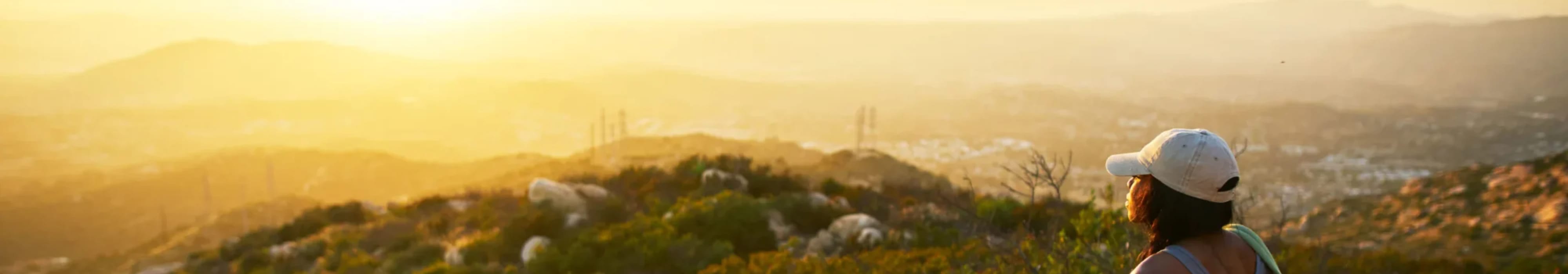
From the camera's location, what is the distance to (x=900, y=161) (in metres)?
54.2

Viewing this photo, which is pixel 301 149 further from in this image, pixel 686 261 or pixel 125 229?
pixel 686 261

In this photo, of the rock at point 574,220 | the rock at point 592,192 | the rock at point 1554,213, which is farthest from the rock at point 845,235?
the rock at point 1554,213

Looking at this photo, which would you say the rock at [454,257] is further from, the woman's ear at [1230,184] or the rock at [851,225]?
the woman's ear at [1230,184]

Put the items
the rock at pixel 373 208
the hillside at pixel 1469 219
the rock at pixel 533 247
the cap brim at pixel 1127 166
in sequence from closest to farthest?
1. the cap brim at pixel 1127 166
2. the rock at pixel 533 247
3. the hillside at pixel 1469 219
4. the rock at pixel 373 208

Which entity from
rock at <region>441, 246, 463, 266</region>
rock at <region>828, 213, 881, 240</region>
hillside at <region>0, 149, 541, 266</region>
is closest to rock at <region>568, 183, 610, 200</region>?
rock at <region>441, 246, 463, 266</region>

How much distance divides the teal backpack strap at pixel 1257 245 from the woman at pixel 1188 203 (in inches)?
1.1

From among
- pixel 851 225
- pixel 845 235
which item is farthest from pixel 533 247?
pixel 851 225

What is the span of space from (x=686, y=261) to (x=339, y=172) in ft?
300

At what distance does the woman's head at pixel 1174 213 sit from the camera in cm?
202

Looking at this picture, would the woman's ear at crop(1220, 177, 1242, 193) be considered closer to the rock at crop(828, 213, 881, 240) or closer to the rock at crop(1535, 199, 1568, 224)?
the rock at crop(828, 213, 881, 240)

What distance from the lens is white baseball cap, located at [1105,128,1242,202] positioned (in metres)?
1.96

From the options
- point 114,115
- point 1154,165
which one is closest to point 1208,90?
point 1154,165

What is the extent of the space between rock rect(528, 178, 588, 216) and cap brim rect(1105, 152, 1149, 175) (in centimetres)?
1383

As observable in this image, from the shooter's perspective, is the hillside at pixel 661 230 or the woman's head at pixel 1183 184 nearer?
the woman's head at pixel 1183 184
